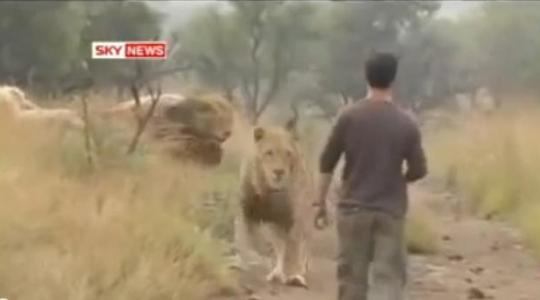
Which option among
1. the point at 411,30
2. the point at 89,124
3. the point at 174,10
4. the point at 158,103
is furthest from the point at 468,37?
the point at 89,124

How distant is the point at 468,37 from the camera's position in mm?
35781

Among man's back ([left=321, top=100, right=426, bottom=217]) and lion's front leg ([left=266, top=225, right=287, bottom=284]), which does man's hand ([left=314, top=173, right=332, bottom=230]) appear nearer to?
man's back ([left=321, top=100, right=426, bottom=217])

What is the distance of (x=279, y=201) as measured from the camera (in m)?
11.9

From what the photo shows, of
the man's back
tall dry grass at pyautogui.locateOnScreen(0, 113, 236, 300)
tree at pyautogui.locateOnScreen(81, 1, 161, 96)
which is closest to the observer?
the man's back

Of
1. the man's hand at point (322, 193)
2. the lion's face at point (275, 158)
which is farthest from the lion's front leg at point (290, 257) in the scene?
the man's hand at point (322, 193)

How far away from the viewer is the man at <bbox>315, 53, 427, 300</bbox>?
855 centimetres

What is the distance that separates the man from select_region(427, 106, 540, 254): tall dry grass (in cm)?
605

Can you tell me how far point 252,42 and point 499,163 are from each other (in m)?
15.3

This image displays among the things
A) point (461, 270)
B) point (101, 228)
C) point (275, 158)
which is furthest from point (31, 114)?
point (101, 228)

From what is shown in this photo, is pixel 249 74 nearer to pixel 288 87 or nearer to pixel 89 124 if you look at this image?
pixel 288 87

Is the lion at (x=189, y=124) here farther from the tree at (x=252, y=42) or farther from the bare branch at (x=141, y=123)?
the tree at (x=252, y=42)

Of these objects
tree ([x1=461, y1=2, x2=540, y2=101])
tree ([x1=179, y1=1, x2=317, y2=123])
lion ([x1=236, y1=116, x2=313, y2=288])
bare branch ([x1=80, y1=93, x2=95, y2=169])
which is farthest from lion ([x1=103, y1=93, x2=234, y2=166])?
tree ([x1=179, y1=1, x2=317, y2=123])

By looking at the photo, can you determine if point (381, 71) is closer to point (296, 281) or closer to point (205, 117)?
point (296, 281)

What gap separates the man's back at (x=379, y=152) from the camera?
853 centimetres
